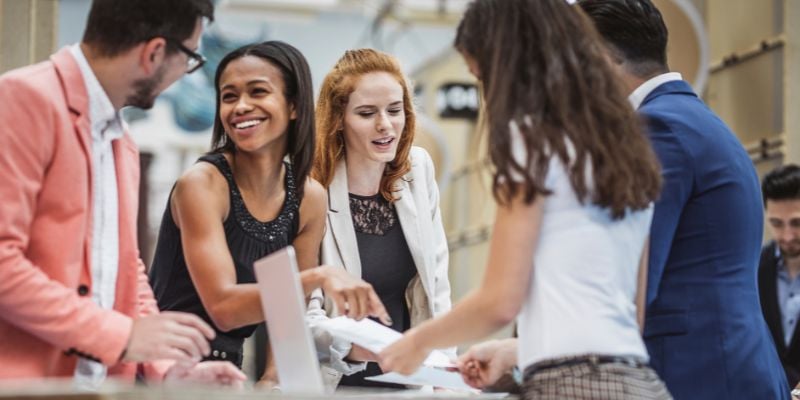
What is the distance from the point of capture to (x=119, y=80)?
2.34 metres

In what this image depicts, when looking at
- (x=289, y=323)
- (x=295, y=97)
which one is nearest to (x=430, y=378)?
(x=289, y=323)

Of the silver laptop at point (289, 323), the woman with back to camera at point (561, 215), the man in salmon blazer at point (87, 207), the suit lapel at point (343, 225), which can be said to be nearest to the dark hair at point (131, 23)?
the man in salmon blazer at point (87, 207)

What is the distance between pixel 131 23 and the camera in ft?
7.57

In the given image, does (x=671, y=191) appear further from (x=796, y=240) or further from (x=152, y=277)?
(x=796, y=240)

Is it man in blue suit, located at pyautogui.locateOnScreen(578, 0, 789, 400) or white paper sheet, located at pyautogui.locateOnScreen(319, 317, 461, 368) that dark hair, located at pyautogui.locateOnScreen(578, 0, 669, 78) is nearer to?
man in blue suit, located at pyautogui.locateOnScreen(578, 0, 789, 400)

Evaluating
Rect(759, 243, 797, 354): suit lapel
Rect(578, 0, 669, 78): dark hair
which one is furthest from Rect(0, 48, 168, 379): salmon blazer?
Rect(759, 243, 797, 354): suit lapel

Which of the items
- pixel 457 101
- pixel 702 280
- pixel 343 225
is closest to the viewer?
pixel 702 280

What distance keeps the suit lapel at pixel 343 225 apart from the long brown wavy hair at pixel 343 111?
0.06 meters

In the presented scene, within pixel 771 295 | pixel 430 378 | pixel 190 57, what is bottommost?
pixel 771 295

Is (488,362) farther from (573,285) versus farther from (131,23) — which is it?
(131,23)

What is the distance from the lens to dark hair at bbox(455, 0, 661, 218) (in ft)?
6.87

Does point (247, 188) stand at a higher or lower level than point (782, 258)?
higher

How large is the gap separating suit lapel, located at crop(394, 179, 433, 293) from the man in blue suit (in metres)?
0.92

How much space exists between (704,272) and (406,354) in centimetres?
78
